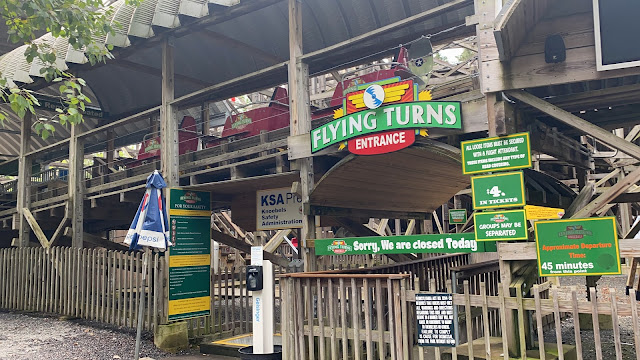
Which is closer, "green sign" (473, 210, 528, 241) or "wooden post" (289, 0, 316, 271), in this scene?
"green sign" (473, 210, 528, 241)

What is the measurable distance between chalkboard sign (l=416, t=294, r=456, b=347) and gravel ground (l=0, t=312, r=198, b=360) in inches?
206

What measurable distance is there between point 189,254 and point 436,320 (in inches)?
240

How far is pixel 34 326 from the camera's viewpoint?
1098cm

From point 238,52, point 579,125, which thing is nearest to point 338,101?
point 238,52

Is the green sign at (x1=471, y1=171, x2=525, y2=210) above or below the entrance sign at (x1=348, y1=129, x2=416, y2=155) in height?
below

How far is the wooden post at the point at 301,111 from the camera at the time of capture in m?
8.55

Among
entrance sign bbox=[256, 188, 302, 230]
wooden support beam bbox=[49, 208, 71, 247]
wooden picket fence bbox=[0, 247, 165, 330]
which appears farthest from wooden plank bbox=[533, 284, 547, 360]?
wooden support beam bbox=[49, 208, 71, 247]

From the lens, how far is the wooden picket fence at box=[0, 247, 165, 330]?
408 inches

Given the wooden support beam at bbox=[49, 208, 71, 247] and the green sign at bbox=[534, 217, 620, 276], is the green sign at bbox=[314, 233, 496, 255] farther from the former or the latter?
the wooden support beam at bbox=[49, 208, 71, 247]

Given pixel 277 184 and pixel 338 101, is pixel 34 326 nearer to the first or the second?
pixel 277 184

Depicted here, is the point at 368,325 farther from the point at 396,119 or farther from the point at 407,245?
the point at 396,119

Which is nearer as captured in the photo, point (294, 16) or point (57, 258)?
point (294, 16)

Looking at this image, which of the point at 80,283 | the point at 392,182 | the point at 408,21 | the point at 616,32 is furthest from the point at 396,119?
the point at 80,283

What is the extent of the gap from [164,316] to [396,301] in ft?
17.9
